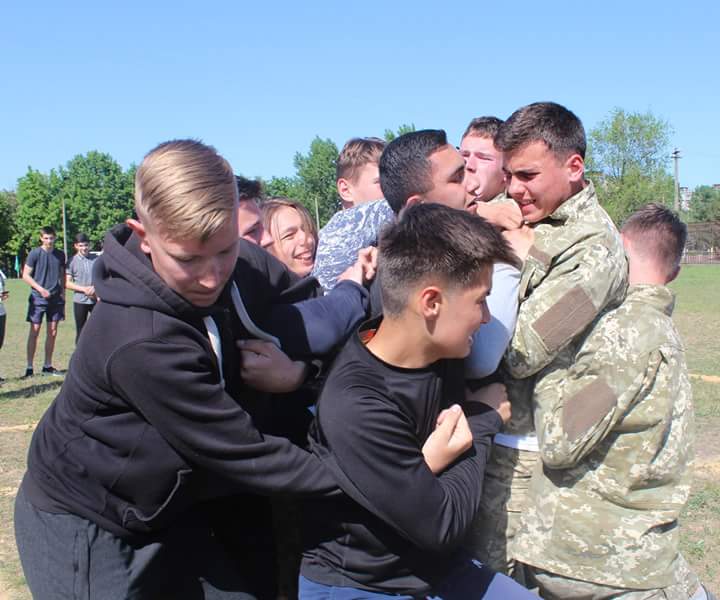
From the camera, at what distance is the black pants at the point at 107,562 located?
2.26 metres

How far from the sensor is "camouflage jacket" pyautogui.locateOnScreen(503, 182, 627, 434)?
7.89ft

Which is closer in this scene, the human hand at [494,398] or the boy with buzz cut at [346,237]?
the human hand at [494,398]

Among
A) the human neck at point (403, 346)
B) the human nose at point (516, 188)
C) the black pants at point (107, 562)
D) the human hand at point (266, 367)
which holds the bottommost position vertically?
the black pants at point (107, 562)

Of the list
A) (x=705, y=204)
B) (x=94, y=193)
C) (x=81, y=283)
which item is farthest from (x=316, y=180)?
(x=81, y=283)

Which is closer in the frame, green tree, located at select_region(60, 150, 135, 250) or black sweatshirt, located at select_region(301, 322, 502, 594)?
black sweatshirt, located at select_region(301, 322, 502, 594)

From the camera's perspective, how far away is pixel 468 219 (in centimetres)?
227

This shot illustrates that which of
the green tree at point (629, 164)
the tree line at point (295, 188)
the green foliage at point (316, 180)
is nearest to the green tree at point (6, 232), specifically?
the tree line at point (295, 188)

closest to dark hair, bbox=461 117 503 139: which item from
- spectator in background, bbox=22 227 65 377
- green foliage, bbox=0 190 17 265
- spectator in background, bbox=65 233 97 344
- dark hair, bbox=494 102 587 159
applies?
dark hair, bbox=494 102 587 159

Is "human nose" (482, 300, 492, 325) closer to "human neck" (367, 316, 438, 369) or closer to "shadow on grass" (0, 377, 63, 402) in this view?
"human neck" (367, 316, 438, 369)

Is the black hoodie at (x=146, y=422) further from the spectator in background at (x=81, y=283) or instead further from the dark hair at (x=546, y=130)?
the spectator in background at (x=81, y=283)

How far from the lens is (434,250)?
87.5 inches

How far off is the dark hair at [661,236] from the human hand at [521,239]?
127cm

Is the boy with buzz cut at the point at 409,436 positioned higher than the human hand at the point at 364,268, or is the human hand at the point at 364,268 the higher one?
the human hand at the point at 364,268

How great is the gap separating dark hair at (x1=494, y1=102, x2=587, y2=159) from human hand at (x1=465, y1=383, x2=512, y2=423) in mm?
848
